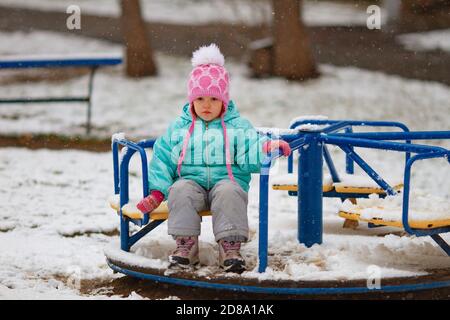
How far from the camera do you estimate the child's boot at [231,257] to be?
475 cm

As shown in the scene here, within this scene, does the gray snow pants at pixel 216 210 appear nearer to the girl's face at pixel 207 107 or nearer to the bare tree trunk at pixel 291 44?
the girl's face at pixel 207 107

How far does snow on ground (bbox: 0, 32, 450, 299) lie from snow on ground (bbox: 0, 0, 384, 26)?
10.7 feet

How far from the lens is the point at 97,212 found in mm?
7395

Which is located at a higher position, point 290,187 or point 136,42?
point 136,42

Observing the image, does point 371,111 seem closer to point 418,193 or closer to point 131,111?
point 131,111

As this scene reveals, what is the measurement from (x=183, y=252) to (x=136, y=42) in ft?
34.1

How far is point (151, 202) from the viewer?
494 centimetres

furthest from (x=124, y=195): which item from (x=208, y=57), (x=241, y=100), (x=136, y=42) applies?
(x=136, y=42)

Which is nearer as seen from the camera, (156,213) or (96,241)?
(156,213)

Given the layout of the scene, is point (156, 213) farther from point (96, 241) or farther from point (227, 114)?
point (96, 241)

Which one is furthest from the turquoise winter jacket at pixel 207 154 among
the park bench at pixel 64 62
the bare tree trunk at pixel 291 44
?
the bare tree trunk at pixel 291 44

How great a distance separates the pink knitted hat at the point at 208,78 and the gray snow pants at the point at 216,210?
50 cm

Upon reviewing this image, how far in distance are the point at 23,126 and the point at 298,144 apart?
23.2ft
